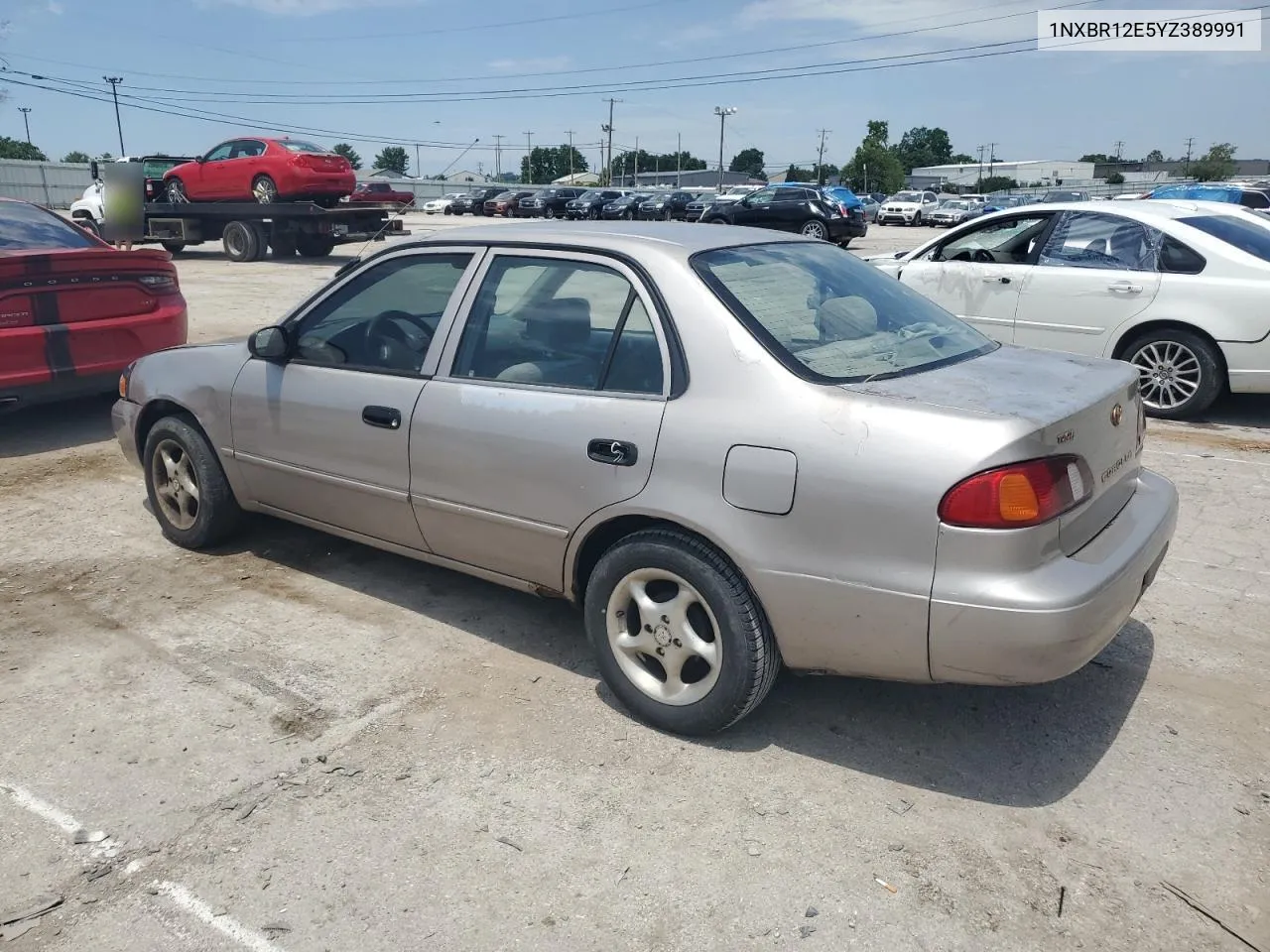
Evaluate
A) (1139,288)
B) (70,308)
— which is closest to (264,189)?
(70,308)

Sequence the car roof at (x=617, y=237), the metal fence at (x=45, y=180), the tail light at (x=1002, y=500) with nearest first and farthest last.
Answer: the tail light at (x=1002, y=500) < the car roof at (x=617, y=237) < the metal fence at (x=45, y=180)

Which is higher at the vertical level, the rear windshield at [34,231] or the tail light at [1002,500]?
the rear windshield at [34,231]

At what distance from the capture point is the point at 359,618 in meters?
4.20

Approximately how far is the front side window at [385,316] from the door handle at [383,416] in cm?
17

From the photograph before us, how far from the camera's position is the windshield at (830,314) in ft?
10.5

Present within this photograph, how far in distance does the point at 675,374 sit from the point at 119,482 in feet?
14.6

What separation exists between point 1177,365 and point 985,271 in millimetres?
1609

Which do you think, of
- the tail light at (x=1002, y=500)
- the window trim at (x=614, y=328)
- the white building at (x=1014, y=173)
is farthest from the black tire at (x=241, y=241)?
the white building at (x=1014, y=173)

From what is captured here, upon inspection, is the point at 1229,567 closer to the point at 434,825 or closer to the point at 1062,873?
the point at 1062,873

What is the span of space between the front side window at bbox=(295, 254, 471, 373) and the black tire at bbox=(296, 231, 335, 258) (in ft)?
55.1

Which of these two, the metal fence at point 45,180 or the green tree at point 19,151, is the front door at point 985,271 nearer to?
the metal fence at point 45,180

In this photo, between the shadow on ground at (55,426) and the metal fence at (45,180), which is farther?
the metal fence at (45,180)

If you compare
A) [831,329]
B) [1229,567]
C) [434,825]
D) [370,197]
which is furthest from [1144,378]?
[370,197]

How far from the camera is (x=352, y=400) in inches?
159
